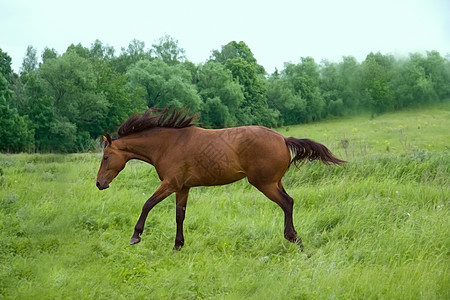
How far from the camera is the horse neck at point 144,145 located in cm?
549

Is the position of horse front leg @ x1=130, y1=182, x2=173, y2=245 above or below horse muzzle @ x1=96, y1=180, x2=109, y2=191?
below

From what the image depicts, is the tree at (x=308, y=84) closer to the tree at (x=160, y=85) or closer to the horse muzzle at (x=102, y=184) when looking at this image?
the tree at (x=160, y=85)

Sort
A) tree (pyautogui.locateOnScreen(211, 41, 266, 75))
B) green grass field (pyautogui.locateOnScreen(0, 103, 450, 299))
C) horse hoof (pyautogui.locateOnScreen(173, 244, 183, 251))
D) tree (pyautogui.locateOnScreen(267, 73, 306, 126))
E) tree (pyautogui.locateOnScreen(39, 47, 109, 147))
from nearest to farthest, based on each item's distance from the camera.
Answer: green grass field (pyautogui.locateOnScreen(0, 103, 450, 299))
horse hoof (pyautogui.locateOnScreen(173, 244, 183, 251))
tree (pyautogui.locateOnScreen(39, 47, 109, 147))
tree (pyautogui.locateOnScreen(267, 73, 306, 126))
tree (pyautogui.locateOnScreen(211, 41, 266, 75))

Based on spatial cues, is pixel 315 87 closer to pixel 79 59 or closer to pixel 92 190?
pixel 79 59

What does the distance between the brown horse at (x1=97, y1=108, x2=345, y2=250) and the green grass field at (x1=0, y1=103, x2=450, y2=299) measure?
0.71 m

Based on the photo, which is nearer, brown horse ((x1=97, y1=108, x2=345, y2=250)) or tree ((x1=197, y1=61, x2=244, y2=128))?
brown horse ((x1=97, y1=108, x2=345, y2=250))

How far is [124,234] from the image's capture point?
6074 mm

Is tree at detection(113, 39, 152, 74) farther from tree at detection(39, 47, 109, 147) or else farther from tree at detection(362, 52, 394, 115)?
tree at detection(362, 52, 394, 115)

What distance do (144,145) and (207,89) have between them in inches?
1373

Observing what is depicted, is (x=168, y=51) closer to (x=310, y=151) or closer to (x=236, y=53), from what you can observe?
(x=236, y=53)

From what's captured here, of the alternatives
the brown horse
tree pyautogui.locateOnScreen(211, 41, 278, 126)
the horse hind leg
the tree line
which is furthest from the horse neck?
tree pyautogui.locateOnScreen(211, 41, 278, 126)

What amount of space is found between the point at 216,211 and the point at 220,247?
162cm

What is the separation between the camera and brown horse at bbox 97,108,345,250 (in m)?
5.35

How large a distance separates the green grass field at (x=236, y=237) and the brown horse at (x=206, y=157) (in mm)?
714
